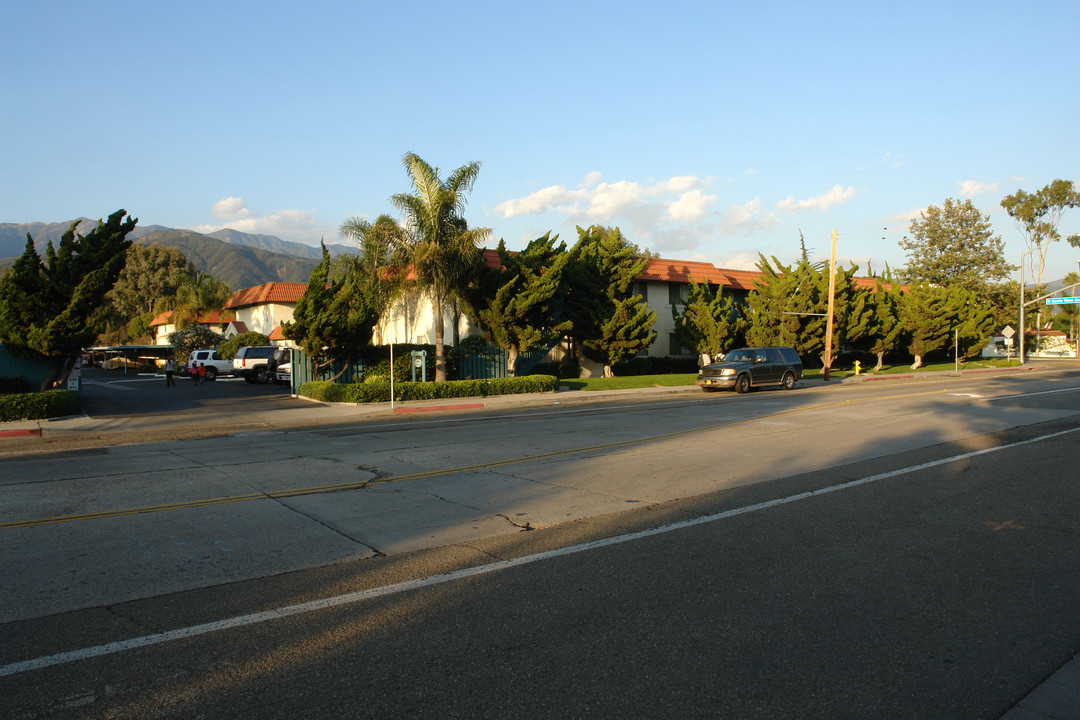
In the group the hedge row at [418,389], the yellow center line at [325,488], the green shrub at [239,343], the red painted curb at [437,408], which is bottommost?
the red painted curb at [437,408]

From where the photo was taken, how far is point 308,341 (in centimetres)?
2572

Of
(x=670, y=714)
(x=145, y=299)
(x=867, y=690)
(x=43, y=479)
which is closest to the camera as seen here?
(x=670, y=714)

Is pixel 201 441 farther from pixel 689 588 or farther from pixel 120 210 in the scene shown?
pixel 689 588

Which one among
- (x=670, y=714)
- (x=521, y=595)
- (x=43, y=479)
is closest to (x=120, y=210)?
(x=43, y=479)

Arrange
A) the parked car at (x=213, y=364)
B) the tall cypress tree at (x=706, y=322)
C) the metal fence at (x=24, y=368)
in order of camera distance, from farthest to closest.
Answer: the parked car at (x=213, y=364), the tall cypress tree at (x=706, y=322), the metal fence at (x=24, y=368)

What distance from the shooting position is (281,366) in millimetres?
35812

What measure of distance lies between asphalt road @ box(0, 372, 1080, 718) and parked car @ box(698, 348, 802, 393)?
16785 mm

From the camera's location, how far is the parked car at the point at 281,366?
35438 mm

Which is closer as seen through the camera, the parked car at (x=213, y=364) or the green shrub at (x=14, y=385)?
the green shrub at (x=14, y=385)

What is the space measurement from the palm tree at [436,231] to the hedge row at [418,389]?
3.65 metres

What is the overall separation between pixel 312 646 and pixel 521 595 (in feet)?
5.16

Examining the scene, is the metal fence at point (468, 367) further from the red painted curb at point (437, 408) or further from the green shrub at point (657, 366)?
the red painted curb at point (437, 408)

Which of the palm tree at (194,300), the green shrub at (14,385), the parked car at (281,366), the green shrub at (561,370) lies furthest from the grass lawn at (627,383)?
the palm tree at (194,300)

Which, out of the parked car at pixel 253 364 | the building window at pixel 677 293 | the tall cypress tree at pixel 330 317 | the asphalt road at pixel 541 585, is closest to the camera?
the asphalt road at pixel 541 585
